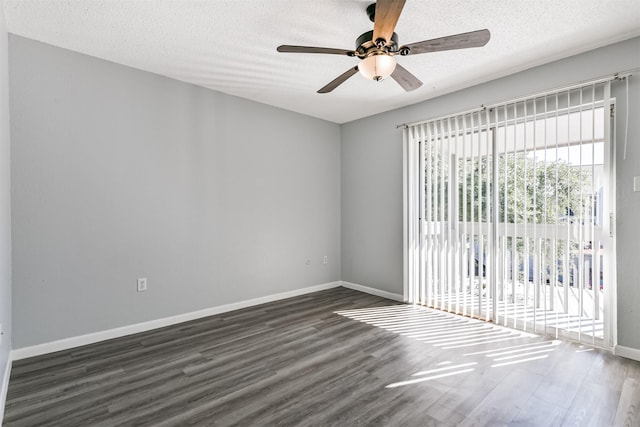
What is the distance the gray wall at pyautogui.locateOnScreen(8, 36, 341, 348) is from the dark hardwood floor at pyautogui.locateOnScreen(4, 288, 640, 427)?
18.6 inches

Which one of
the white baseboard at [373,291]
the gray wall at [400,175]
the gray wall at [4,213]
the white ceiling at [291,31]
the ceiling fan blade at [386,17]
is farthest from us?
the white baseboard at [373,291]

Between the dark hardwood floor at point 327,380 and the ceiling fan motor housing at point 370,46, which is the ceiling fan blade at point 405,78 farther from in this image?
the dark hardwood floor at point 327,380

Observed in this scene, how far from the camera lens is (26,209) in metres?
2.53

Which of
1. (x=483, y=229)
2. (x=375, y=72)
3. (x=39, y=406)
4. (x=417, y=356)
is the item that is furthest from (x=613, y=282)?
(x=39, y=406)

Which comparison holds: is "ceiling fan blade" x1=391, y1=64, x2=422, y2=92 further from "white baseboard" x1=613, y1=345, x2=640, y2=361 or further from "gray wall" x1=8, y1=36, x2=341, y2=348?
"white baseboard" x1=613, y1=345, x2=640, y2=361

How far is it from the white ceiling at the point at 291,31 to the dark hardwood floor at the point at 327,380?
8.50 ft

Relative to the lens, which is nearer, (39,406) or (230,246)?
(39,406)

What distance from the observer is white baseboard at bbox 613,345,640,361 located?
247cm

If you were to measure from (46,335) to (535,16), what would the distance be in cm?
458

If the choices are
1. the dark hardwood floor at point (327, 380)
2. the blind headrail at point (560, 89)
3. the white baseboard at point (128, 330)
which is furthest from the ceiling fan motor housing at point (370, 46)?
the white baseboard at point (128, 330)

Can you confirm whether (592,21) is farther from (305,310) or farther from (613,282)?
(305,310)

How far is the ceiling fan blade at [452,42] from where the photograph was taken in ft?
6.32

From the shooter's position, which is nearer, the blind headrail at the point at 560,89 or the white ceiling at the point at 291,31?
the white ceiling at the point at 291,31

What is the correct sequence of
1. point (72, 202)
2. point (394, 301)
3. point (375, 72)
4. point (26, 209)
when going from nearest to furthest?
point (375, 72), point (26, 209), point (72, 202), point (394, 301)
